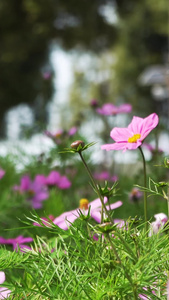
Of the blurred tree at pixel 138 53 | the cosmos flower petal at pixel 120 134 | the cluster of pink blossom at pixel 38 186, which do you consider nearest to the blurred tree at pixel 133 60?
the blurred tree at pixel 138 53

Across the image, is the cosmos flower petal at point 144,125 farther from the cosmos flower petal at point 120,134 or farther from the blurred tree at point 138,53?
the blurred tree at point 138,53

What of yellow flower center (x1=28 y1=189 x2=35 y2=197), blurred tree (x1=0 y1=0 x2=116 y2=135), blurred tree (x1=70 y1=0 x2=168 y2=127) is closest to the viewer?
yellow flower center (x1=28 y1=189 x2=35 y2=197)

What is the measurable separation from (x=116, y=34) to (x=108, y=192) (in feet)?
32.8

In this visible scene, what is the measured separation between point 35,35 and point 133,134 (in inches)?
346

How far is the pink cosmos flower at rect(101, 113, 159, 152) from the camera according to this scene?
1.26 ft

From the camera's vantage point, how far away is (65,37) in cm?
922

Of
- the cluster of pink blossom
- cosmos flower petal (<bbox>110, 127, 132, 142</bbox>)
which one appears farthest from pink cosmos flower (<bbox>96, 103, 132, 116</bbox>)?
cosmos flower petal (<bbox>110, 127, 132, 142</bbox>)

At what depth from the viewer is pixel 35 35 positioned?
8852mm

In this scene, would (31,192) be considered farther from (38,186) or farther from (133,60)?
(133,60)

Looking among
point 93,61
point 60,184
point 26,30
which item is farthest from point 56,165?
point 93,61

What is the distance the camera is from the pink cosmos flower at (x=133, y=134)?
383mm

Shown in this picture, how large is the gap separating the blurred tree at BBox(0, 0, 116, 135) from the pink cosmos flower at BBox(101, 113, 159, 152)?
820 centimetres

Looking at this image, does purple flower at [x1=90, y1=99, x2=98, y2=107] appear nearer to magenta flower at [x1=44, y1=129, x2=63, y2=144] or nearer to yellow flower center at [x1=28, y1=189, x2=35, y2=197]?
magenta flower at [x1=44, y1=129, x2=63, y2=144]

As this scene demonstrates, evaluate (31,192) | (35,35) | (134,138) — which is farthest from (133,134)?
(35,35)
